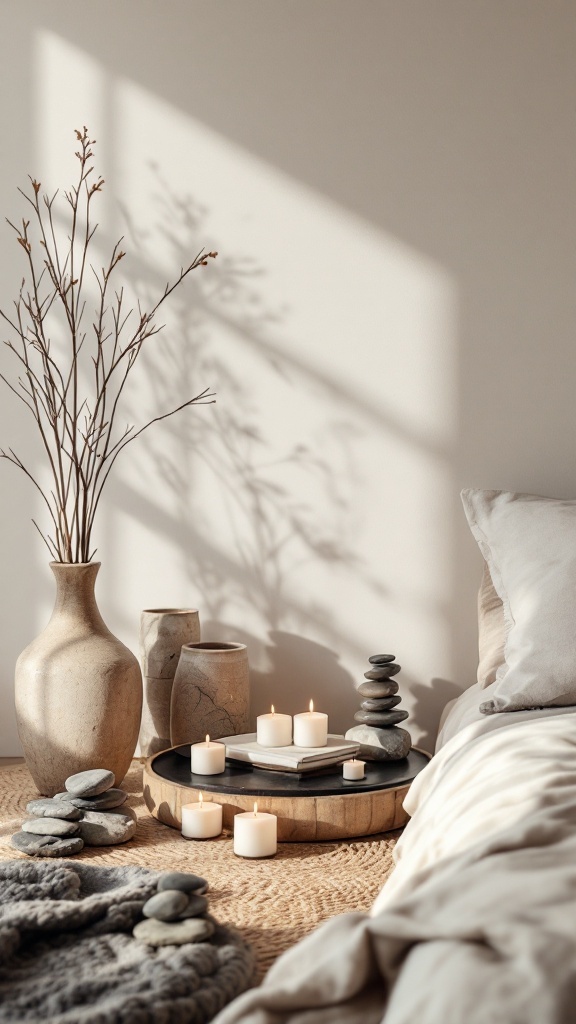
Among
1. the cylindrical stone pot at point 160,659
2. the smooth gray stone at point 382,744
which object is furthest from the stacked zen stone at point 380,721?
the cylindrical stone pot at point 160,659

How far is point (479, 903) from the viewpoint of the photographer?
3.39 feet

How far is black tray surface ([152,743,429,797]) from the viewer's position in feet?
7.02

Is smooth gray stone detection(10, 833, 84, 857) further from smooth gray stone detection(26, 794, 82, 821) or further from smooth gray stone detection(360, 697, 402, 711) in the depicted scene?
smooth gray stone detection(360, 697, 402, 711)

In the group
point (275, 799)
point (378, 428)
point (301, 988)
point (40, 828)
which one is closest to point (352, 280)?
point (378, 428)

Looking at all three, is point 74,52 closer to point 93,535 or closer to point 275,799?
point 93,535

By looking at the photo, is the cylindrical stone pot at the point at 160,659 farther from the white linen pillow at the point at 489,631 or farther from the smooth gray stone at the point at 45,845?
the white linen pillow at the point at 489,631

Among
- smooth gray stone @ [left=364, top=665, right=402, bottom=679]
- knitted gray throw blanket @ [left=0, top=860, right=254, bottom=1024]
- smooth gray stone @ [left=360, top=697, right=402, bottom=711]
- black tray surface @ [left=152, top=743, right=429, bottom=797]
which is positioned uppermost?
smooth gray stone @ [left=364, top=665, right=402, bottom=679]

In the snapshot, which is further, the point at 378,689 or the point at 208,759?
the point at 378,689

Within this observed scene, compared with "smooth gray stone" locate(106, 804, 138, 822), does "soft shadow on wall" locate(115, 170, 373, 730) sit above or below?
above

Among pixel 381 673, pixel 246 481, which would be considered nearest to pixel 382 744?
pixel 381 673

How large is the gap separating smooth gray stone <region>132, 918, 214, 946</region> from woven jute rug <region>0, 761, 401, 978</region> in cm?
12

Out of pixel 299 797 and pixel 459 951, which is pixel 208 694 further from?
pixel 459 951

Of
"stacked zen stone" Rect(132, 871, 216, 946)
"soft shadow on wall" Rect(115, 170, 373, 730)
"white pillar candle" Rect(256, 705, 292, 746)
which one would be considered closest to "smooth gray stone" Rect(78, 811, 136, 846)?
"white pillar candle" Rect(256, 705, 292, 746)

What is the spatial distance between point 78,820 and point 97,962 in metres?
0.82
